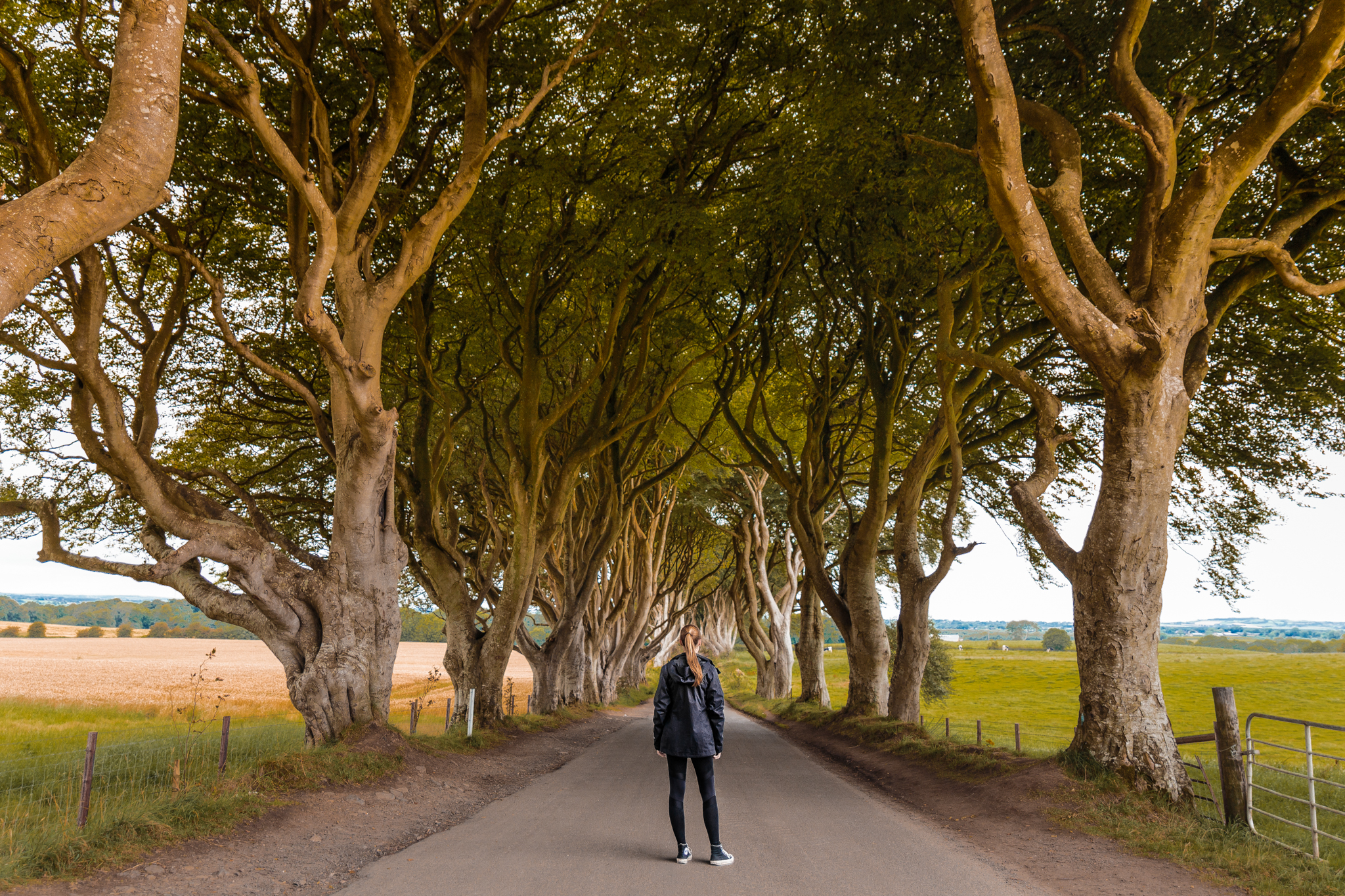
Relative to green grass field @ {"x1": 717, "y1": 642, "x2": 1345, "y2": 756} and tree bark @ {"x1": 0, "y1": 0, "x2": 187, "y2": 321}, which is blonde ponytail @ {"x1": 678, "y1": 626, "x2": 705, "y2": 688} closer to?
tree bark @ {"x1": 0, "y1": 0, "x2": 187, "y2": 321}

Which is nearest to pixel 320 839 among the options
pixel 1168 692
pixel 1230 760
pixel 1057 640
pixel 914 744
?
pixel 1230 760

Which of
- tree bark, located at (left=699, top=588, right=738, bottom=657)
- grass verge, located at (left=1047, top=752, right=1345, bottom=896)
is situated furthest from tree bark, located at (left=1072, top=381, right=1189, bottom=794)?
tree bark, located at (left=699, top=588, right=738, bottom=657)

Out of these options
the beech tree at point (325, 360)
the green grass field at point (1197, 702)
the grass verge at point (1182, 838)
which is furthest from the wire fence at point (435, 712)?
the green grass field at point (1197, 702)

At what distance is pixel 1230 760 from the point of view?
22.9ft

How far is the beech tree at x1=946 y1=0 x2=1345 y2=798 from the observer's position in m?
Answer: 7.45

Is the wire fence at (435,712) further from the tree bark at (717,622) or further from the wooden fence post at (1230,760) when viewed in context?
the tree bark at (717,622)

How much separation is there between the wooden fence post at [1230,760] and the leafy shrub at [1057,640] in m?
A: 108

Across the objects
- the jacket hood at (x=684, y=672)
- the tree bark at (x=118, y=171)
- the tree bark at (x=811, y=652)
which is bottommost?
the tree bark at (x=811, y=652)

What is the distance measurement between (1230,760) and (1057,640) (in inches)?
4371

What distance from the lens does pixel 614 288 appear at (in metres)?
15.3

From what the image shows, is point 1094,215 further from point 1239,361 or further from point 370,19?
point 370,19

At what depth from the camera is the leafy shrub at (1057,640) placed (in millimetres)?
102688

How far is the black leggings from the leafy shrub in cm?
11153

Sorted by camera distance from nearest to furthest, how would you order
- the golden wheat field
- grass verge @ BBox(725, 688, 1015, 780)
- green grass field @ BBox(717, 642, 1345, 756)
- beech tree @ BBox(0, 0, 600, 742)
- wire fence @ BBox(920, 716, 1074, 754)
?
1. beech tree @ BBox(0, 0, 600, 742)
2. grass verge @ BBox(725, 688, 1015, 780)
3. wire fence @ BBox(920, 716, 1074, 754)
4. the golden wheat field
5. green grass field @ BBox(717, 642, 1345, 756)
